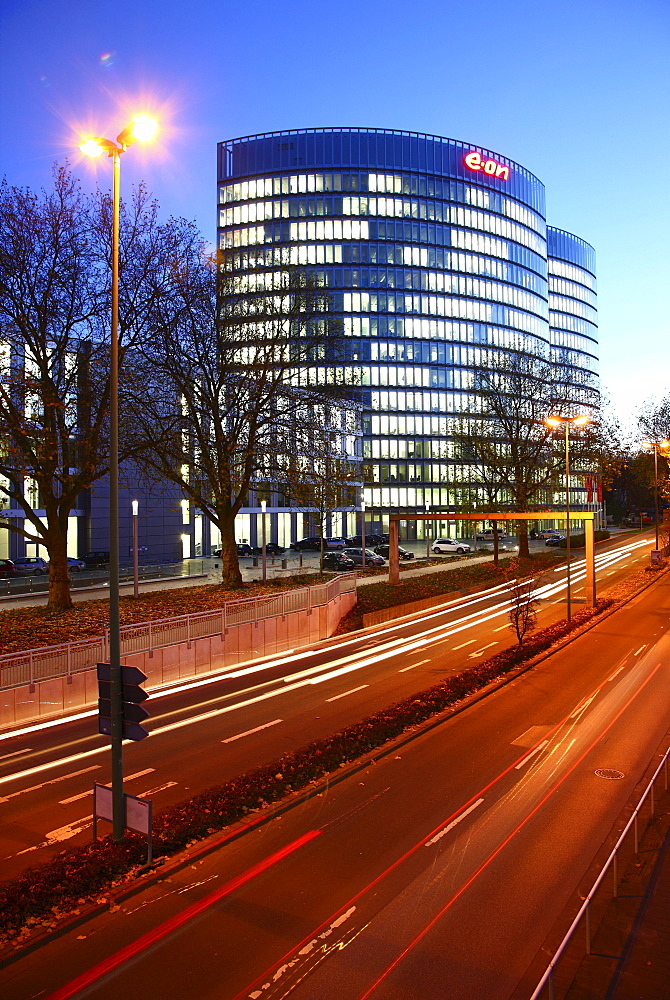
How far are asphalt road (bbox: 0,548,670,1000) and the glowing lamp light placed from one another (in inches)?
431

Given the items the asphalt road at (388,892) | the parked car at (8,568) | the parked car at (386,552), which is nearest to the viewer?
the asphalt road at (388,892)

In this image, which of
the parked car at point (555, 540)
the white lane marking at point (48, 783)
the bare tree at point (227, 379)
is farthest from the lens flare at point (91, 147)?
the parked car at point (555, 540)

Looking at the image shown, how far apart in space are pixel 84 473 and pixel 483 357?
3101 inches

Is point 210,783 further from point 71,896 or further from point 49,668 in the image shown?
point 49,668

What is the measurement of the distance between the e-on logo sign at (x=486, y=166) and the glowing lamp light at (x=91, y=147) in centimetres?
9837

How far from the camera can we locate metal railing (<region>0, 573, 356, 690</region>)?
60.8ft

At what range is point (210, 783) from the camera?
1412cm

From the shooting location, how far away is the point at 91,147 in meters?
11.0

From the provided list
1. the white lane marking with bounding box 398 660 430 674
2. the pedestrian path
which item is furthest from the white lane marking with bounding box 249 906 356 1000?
the white lane marking with bounding box 398 660 430 674

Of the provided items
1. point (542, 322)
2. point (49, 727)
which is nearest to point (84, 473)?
point (49, 727)

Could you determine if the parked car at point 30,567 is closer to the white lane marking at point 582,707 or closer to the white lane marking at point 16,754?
the white lane marking at point 16,754

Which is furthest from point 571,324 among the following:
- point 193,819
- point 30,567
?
point 193,819

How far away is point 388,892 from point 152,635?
47.5 ft

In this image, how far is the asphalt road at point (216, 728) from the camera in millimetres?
12992
